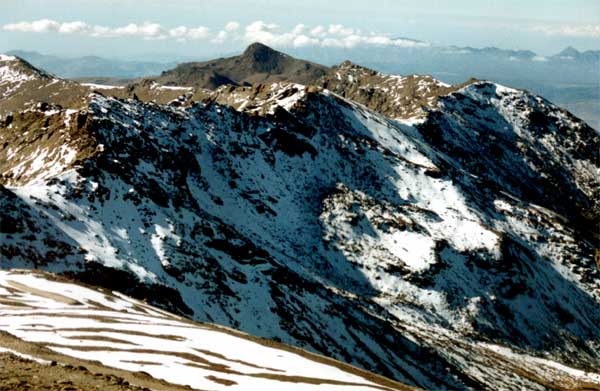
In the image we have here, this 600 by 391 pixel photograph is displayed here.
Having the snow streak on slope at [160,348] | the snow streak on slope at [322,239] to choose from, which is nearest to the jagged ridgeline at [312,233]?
the snow streak on slope at [322,239]

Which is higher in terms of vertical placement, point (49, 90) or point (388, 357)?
point (49, 90)

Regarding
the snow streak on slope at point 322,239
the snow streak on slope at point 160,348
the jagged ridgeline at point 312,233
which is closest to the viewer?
the snow streak on slope at point 160,348

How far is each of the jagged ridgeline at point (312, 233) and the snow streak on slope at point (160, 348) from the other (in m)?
15.6

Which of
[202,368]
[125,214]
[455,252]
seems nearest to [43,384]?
[202,368]

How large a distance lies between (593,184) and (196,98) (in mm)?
131560

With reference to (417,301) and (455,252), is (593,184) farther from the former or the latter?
(417,301)

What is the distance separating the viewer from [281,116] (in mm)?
110625

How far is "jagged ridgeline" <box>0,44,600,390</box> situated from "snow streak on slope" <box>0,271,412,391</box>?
1562cm

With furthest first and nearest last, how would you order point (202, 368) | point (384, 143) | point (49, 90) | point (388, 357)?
1. point (49, 90)
2. point (384, 143)
3. point (388, 357)
4. point (202, 368)

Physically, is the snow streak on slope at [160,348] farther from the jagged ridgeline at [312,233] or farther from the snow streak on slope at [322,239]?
the snow streak on slope at [322,239]

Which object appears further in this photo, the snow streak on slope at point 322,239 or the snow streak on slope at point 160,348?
the snow streak on slope at point 322,239

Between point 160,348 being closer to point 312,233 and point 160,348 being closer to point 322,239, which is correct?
point 322,239

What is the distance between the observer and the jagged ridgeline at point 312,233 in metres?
55.9

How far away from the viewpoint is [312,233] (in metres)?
90.8
